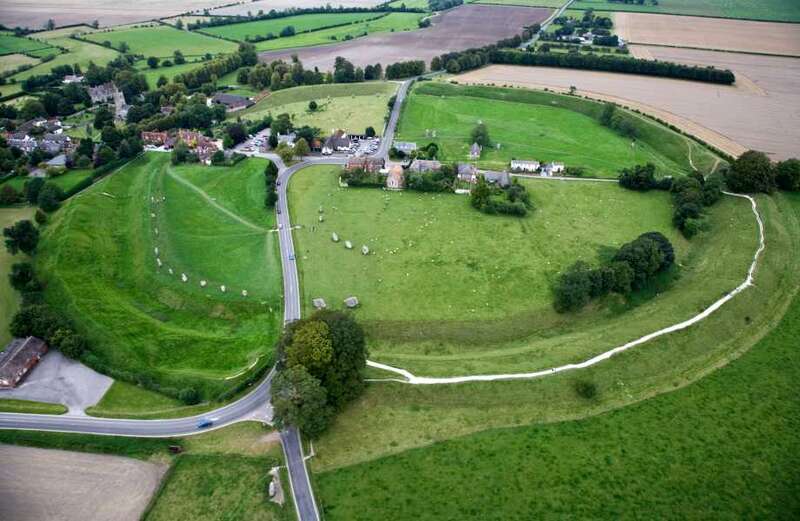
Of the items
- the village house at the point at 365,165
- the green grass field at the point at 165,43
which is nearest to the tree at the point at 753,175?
the village house at the point at 365,165

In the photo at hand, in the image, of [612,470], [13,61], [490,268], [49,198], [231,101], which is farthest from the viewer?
[13,61]

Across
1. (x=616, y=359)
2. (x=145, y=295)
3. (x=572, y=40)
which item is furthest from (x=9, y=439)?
(x=572, y=40)

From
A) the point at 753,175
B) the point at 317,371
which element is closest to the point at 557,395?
the point at 317,371

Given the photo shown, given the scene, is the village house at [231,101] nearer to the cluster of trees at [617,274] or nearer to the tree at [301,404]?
the cluster of trees at [617,274]

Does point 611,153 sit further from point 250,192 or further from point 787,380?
point 250,192

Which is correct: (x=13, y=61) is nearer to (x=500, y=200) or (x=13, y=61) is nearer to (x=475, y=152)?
(x=475, y=152)

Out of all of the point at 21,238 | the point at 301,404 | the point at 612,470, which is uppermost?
the point at 21,238
